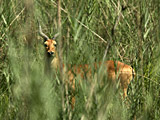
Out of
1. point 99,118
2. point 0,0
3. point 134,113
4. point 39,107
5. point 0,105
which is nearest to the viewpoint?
point 39,107

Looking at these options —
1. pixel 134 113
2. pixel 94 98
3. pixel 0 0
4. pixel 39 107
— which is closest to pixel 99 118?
pixel 94 98

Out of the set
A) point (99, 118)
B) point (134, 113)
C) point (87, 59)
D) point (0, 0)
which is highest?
point (0, 0)

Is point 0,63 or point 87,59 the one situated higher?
point 87,59

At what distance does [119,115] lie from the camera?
917 mm

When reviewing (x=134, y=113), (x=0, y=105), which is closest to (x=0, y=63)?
(x=0, y=105)

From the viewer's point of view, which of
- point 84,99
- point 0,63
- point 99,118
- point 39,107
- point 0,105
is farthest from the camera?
point 0,63

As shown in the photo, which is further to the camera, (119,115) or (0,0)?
(0,0)

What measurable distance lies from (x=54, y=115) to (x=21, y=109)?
0.09m

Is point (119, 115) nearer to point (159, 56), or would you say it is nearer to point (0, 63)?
point (159, 56)

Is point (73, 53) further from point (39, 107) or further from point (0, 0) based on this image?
point (0, 0)

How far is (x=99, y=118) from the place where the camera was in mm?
721

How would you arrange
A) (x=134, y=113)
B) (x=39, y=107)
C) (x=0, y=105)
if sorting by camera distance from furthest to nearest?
(x=0, y=105)
(x=134, y=113)
(x=39, y=107)

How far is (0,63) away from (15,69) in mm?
1363

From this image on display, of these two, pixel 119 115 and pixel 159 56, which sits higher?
pixel 159 56
